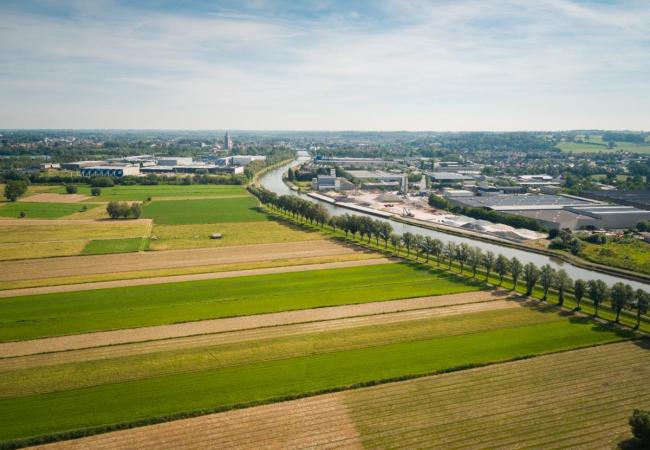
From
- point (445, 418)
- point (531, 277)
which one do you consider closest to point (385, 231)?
point (531, 277)

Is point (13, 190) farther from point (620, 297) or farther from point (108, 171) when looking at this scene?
point (620, 297)

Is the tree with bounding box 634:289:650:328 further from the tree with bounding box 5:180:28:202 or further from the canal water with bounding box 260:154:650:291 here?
the tree with bounding box 5:180:28:202

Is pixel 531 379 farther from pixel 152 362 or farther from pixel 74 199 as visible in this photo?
pixel 74 199

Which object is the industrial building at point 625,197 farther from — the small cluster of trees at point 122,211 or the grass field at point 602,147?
the grass field at point 602,147

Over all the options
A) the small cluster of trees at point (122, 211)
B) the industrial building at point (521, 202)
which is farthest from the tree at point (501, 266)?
the small cluster of trees at point (122, 211)

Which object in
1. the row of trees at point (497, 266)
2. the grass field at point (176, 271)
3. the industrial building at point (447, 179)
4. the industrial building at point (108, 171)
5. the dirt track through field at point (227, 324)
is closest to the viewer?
the dirt track through field at point (227, 324)
